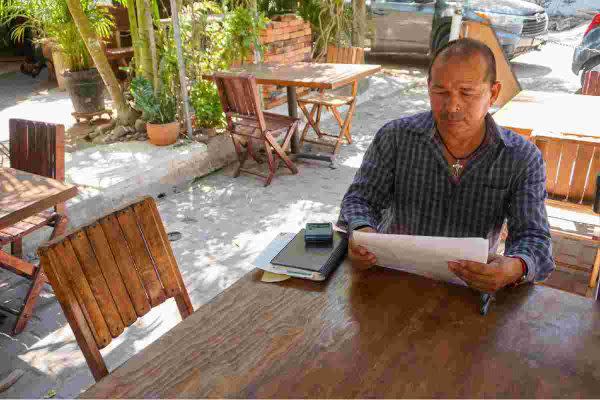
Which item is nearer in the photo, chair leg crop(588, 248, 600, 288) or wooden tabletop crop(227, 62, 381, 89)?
chair leg crop(588, 248, 600, 288)

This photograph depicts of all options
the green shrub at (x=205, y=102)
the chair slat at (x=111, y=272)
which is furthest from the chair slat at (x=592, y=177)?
the green shrub at (x=205, y=102)

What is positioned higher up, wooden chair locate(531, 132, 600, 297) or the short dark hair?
the short dark hair

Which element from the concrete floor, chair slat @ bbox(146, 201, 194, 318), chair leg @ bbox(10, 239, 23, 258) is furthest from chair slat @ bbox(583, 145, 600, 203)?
chair leg @ bbox(10, 239, 23, 258)

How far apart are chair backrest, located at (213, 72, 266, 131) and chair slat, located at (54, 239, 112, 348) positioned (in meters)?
3.35

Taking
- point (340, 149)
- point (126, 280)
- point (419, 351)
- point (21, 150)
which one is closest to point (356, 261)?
point (419, 351)

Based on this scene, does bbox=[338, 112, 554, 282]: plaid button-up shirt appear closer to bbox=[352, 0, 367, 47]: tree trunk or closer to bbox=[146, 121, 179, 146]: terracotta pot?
bbox=[146, 121, 179, 146]: terracotta pot

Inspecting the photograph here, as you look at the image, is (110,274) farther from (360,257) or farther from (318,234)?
(360,257)

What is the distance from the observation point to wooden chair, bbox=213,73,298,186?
478cm

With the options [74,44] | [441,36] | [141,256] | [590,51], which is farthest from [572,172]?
[441,36]

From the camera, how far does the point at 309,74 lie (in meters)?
5.49

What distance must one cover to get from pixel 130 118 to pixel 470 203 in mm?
4977

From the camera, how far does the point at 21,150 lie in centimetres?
331

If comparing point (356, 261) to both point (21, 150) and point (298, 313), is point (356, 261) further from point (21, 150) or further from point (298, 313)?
point (21, 150)

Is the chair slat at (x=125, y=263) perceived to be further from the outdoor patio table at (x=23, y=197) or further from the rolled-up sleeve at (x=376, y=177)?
the outdoor patio table at (x=23, y=197)
